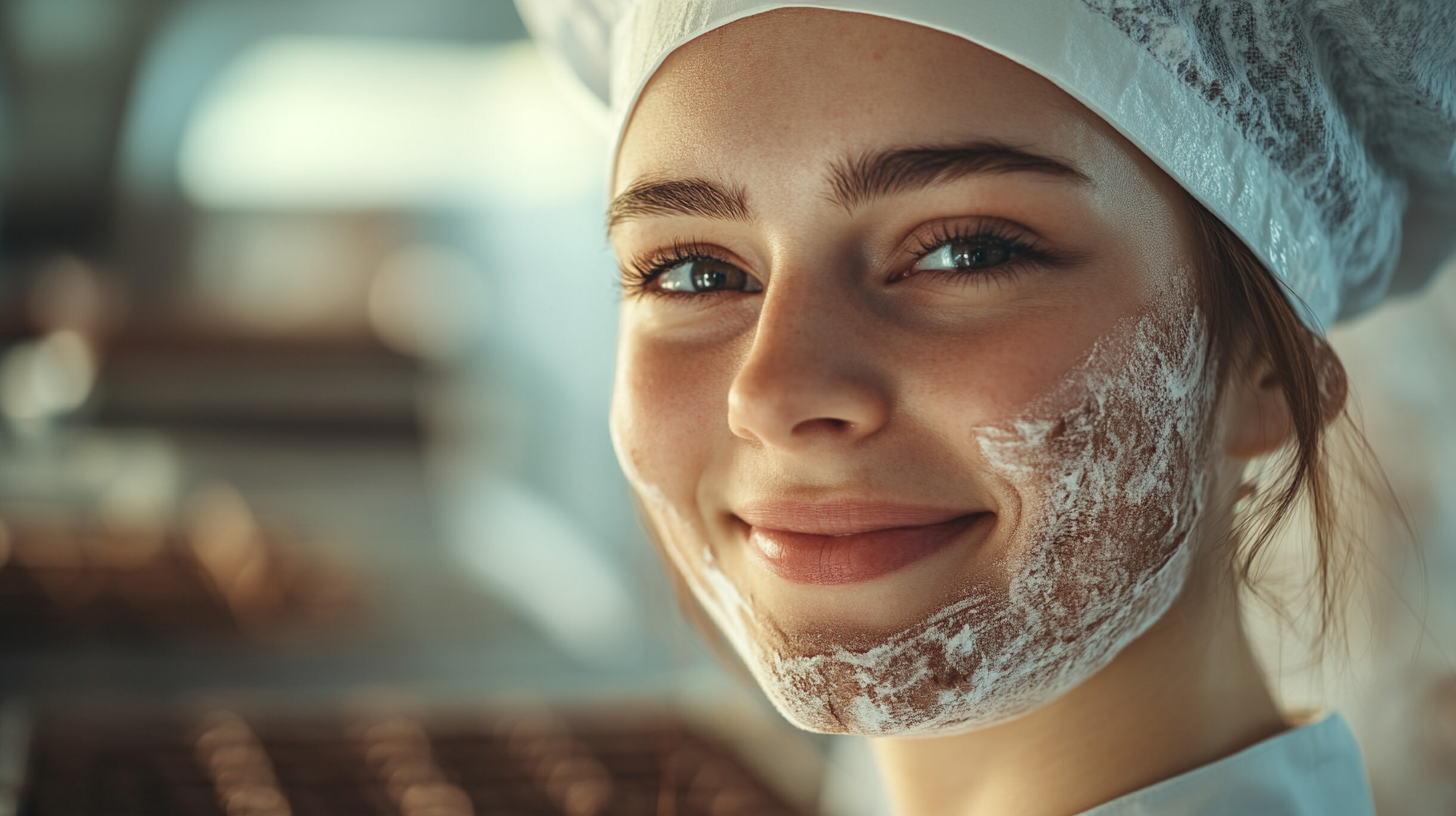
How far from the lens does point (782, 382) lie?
68 centimetres

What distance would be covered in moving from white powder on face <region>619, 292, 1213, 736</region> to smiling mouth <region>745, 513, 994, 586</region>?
4 centimetres

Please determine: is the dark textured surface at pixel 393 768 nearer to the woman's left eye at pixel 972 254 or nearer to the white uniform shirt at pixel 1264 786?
the white uniform shirt at pixel 1264 786

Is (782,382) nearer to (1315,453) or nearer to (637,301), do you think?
(637,301)

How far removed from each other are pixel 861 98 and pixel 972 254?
12 centimetres

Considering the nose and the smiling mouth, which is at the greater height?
the nose

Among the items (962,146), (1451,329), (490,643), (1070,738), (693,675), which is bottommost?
(490,643)

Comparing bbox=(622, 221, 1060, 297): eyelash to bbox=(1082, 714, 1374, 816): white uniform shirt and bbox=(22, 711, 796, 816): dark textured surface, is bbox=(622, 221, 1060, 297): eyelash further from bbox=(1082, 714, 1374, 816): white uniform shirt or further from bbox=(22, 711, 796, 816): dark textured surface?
bbox=(22, 711, 796, 816): dark textured surface

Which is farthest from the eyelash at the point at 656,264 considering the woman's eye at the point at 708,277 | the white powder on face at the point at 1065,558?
the white powder on face at the point at 1065,558

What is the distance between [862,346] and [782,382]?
0.06m

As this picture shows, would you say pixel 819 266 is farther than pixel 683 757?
No

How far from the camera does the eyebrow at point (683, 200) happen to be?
736mm

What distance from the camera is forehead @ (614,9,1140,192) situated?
686 mm

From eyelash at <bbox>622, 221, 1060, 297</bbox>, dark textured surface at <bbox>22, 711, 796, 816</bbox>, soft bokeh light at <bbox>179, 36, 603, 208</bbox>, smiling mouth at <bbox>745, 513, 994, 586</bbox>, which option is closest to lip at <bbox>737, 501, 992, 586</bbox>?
smiling mouth at <bbox>745, 513, 994, 586</bbox>

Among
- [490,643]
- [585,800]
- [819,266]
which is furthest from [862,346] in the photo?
[490,643]
